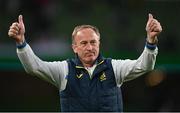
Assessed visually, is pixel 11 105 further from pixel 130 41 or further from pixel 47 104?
pixel 130 41

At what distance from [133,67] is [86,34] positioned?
0.61 meters

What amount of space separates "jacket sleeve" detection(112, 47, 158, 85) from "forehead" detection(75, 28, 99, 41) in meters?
0.36

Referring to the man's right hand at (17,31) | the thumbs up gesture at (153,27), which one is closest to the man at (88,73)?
the man's right hand at (17,31)

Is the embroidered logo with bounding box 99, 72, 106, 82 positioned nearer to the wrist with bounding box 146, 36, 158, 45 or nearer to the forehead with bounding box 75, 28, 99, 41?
the forehead with bounding box 75, 28, 99, 41

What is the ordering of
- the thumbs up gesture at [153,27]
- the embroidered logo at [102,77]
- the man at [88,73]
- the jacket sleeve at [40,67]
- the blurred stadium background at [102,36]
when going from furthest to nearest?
the blurred stadium background at [102,36], the embroidered logo at [102,77], the man at [88,73], the jacket sleeve at [40,67], the thumbs up gesture at [153,27]

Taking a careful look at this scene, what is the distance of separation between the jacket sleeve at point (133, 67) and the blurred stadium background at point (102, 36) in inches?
264

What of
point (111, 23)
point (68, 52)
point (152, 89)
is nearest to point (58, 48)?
point (68, 52)

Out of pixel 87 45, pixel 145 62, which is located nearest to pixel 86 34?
pixel 87 45

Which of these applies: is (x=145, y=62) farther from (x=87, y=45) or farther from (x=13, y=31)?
(x=13, y=31)

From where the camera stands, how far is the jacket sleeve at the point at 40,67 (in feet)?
22.0

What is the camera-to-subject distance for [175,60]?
43.5ft

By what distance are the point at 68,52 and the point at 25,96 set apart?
236 cm

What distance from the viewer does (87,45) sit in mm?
6918

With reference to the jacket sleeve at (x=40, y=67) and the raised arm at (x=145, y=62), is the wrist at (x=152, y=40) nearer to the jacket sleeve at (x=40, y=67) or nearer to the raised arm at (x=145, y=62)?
the raised arm at (x=145, y=62)
